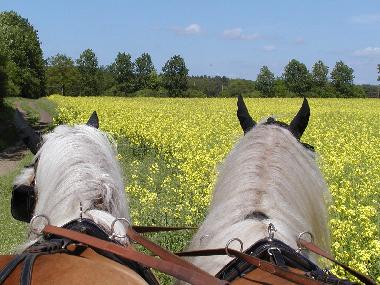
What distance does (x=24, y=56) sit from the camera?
6019cm

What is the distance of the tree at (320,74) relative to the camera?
81.8 m

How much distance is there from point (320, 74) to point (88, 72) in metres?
32.5

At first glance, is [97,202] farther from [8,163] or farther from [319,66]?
[319,66]

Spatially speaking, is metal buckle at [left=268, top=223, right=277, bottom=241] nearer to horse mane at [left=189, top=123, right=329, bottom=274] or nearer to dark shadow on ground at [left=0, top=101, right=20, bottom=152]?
horse mane at [left=189, top=123, right=329, bottom=274]

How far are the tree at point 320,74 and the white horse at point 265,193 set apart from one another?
8023 cm

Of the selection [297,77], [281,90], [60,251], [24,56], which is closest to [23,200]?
[60,251]

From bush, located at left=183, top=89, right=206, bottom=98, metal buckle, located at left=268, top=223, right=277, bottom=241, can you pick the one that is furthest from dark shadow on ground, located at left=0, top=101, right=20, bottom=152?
bush, located at left=183, top=89, right=206, bottom=98

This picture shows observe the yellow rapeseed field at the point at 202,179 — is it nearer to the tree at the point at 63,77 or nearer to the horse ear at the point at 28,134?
the horse ear at the point at 28,134

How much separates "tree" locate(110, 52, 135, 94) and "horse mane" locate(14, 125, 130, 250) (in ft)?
264

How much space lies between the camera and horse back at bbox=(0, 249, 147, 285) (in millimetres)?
1806

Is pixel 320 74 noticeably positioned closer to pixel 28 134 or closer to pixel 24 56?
pixel 24 56

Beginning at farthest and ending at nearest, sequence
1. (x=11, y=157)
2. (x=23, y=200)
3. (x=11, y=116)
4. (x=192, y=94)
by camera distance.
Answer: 1. (x=192, y=94)
2. (x=11, y=116)
3. (x=11, y=157)
4. (x=23, y=200)

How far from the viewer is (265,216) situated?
Answer: 262 centimetres

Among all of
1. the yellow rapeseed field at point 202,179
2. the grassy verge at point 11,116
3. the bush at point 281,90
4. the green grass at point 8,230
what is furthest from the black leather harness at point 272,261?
the bush at point 281,90
